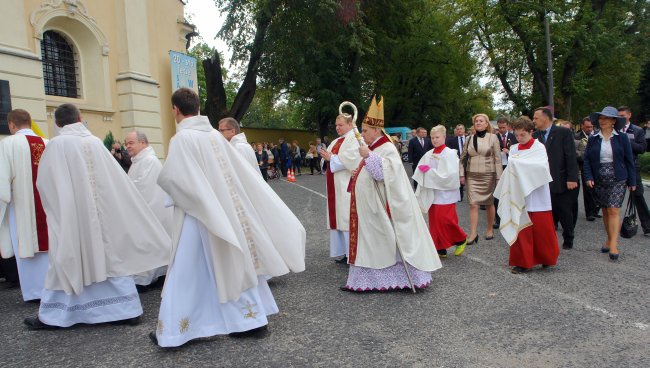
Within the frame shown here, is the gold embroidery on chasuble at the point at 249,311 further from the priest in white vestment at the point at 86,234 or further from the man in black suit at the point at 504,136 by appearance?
the man in black suit at the point at 504,136

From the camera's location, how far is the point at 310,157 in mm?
25000

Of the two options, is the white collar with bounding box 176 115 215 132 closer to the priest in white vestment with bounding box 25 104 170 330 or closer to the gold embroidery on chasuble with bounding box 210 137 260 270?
the gold embroidery on chasuble with bounding box 210 137 260 270

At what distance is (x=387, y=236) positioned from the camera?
4969mm

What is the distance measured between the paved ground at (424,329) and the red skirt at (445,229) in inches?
29.2

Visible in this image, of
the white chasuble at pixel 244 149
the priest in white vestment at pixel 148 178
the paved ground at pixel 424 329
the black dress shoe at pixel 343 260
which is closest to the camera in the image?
the paved ground at pixel 424 329

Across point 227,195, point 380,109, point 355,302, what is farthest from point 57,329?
point 380,109

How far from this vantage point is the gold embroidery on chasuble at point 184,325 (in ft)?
11.9

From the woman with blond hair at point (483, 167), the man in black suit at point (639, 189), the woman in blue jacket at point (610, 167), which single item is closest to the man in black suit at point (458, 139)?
the woman with blond hair at point (483, 167)

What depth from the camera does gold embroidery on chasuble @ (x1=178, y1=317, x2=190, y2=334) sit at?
363 cm

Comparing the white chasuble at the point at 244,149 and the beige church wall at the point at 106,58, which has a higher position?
the beige church wall at the point at 106,58

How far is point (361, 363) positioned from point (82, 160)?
2.97 metres

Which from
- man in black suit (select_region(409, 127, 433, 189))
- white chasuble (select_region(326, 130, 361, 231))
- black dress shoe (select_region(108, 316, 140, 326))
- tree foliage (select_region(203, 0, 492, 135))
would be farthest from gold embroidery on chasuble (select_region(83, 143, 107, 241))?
tree foliage (select_region(203, 0, 492, 135))

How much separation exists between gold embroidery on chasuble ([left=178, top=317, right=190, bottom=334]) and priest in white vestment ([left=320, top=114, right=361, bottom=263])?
8.71 feet

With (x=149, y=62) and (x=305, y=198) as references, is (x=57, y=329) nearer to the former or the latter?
(x=305, y=198)
